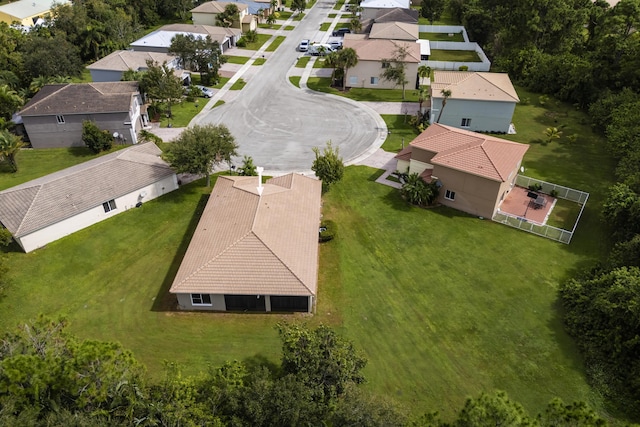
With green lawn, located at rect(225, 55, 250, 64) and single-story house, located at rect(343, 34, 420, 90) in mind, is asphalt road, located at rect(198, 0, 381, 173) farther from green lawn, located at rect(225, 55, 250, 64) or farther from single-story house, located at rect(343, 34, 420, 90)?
green lawn, located at rect(225, 55, 250, 64)

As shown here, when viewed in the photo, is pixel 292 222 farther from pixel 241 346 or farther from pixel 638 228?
pixel 638 228

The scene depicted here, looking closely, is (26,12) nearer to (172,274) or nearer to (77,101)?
(77,101)

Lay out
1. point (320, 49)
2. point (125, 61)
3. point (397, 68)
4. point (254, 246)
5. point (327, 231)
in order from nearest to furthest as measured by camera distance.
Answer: point (254, 246)
point (327, 231)
point (397, 68)
point (125, 61)
point (320, 49)

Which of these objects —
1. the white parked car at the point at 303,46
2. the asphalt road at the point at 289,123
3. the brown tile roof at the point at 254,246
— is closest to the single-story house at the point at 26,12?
the white parked car at the point at 303,46

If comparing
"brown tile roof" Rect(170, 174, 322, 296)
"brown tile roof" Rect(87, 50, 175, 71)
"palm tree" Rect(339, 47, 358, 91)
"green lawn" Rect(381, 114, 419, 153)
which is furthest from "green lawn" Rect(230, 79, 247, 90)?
"brown tile roof" Rect(170, 174, 322, 296)

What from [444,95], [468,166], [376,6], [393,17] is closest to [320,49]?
[393,17]
